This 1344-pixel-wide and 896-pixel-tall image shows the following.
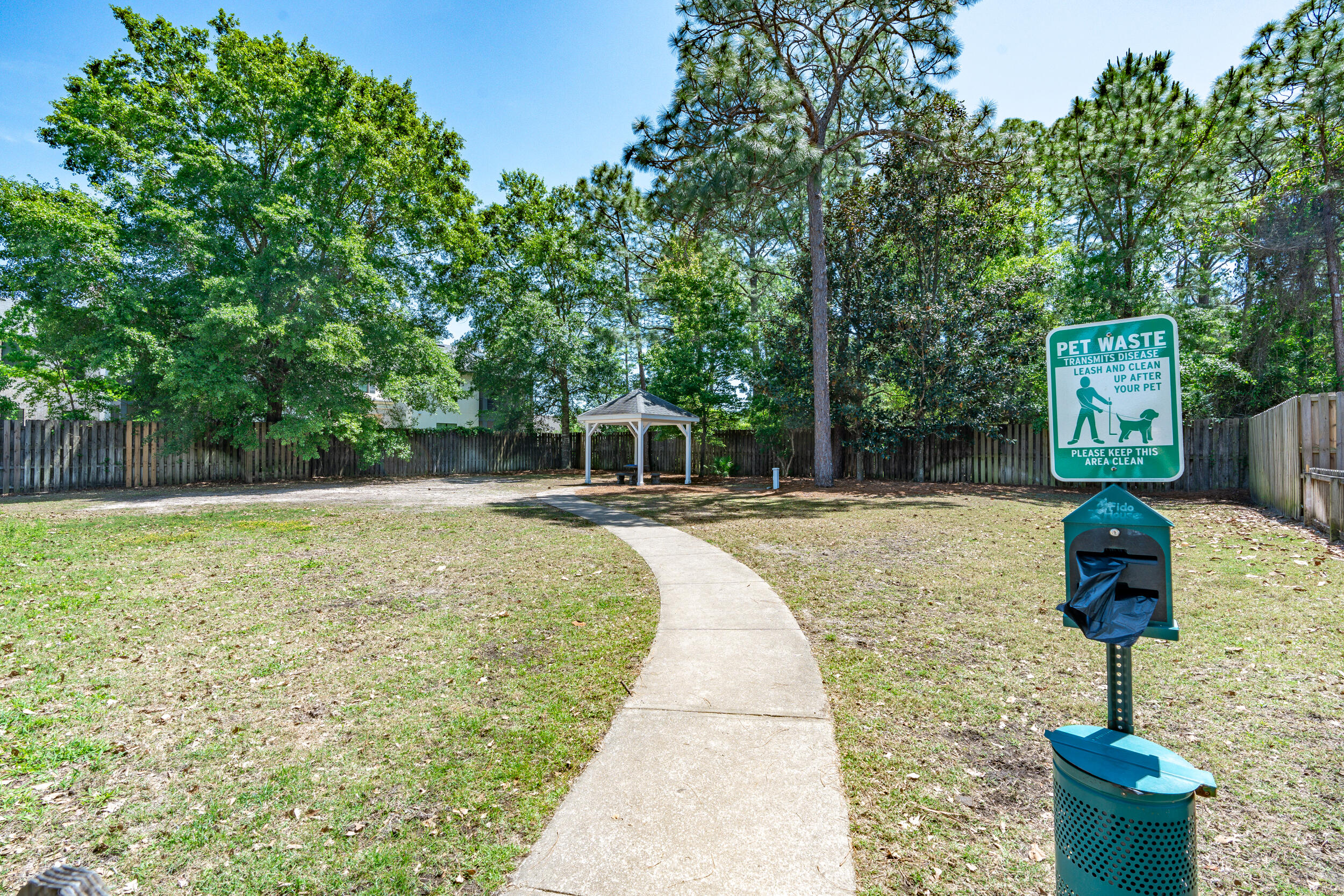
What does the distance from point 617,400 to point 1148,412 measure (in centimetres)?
1952

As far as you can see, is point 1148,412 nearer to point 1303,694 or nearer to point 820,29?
point 1303,694

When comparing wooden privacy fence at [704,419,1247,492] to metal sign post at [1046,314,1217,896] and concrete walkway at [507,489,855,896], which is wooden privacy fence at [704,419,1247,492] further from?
metal sign post at [1046,314,1217,896]

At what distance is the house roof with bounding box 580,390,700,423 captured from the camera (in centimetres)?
1975

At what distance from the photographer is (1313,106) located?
13914 millimetres

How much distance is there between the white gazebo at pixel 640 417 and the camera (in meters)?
19.8

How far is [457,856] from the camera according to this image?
2.25m

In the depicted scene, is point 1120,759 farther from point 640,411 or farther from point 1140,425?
point 640,411

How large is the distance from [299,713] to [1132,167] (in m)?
20.5

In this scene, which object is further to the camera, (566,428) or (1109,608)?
(566,428)

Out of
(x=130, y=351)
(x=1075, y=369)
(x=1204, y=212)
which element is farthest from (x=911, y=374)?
(x=130, y=351)

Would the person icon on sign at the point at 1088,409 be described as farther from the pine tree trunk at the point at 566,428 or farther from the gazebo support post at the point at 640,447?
the pine tree trunk at the point at 566,428

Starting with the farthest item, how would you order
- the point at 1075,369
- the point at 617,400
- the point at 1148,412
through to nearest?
1. the point at 617,400
2. the point at 1075,369
3. the point at 1148,412

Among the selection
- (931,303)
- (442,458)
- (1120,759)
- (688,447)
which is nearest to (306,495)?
(442,458)

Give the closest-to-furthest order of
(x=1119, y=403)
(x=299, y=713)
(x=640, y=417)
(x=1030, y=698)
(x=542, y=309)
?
1. (x=1119, y=403)
2. (x=299, y=713)
3. (x=1030, y=698)
4. (x=640, y=417)
5. (x=542, y=309)
